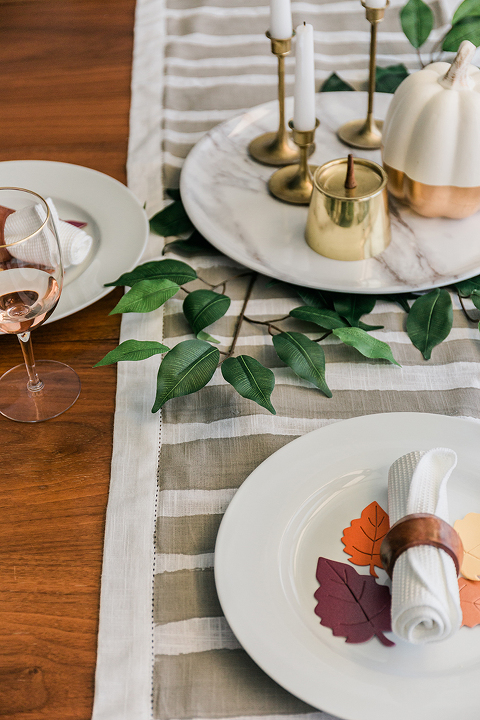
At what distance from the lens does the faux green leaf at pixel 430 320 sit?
667mm

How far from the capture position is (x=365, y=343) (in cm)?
64

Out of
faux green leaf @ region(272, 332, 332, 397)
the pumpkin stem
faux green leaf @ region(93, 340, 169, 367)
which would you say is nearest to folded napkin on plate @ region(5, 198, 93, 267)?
faux green leaf @ region(93, 340, 169, 367)

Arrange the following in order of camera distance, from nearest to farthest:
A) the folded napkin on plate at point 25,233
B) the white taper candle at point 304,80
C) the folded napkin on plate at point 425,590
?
the folded napkin on plate at point 425,590 → the folded napkin on plate at point 25,233 → the white taper candle at point 304,80

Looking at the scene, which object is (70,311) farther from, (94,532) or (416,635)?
(416,635)

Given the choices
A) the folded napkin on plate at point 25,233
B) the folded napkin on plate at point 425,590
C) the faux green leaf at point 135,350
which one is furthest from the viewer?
the faux green leaf at point 135,350

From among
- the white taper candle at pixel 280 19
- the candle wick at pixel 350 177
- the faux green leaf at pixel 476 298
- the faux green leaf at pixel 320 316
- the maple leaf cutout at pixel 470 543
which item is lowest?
the maple leaf cutout at pixel 470 543

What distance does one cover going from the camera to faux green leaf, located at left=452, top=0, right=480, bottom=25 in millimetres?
952

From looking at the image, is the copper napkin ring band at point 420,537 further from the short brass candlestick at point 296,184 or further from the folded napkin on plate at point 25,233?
the short brass candlestick at point 296,184

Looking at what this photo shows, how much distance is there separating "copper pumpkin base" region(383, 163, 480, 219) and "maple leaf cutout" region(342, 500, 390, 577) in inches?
15.1

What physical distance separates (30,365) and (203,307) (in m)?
0.18

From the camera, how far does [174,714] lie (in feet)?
1.44

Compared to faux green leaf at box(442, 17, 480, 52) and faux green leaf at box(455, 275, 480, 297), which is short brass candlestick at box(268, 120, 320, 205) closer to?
faux green leaf at box(455, 275, 480, 297)

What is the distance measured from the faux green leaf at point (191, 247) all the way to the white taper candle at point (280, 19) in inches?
10.5

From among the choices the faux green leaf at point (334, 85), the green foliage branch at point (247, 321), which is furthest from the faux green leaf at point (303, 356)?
the faux green leaf at point (334, 85)
